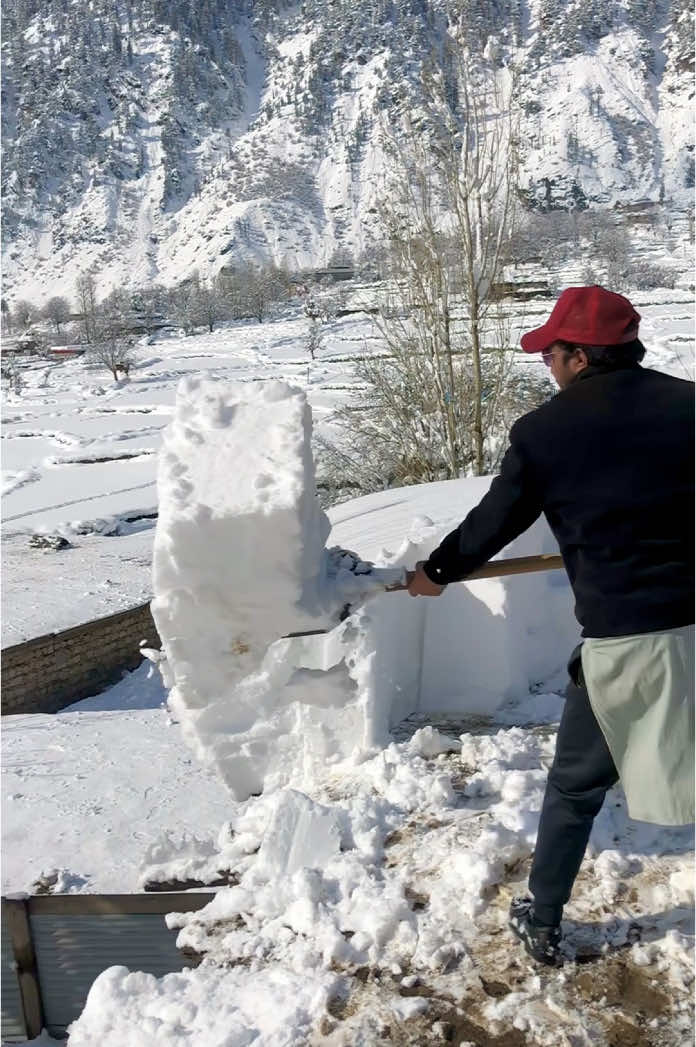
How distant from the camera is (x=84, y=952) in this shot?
3.20 m

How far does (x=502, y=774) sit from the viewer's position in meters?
3.04

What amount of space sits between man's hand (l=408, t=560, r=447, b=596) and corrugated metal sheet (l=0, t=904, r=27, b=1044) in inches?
87.9

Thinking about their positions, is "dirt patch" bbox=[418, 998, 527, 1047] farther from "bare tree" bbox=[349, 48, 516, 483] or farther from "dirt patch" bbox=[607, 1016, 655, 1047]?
"bare tree" bbox=[349, 48, 516, 483]

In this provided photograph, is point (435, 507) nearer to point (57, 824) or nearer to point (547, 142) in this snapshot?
point (57, 824)

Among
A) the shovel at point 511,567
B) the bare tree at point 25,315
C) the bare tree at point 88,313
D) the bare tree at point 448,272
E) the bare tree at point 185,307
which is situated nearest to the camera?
the shovel at point 511,567

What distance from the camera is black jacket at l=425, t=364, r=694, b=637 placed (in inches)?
71.7

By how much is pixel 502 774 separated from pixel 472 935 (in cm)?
75

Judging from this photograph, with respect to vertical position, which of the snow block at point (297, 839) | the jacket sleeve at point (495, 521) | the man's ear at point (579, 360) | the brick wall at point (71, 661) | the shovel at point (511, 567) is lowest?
the brick wall at point (71, 661)

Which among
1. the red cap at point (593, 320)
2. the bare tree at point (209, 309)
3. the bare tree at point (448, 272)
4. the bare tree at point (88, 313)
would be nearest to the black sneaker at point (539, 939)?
the red cap at point (593, 320)

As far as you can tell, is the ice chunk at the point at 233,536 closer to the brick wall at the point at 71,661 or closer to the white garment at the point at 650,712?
the white garment at the point at 650,712

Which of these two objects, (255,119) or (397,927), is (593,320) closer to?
(397,927)

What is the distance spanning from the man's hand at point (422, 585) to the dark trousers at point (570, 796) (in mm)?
461

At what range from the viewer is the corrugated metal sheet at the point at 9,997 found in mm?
3297

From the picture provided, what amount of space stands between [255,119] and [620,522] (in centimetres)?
15399
